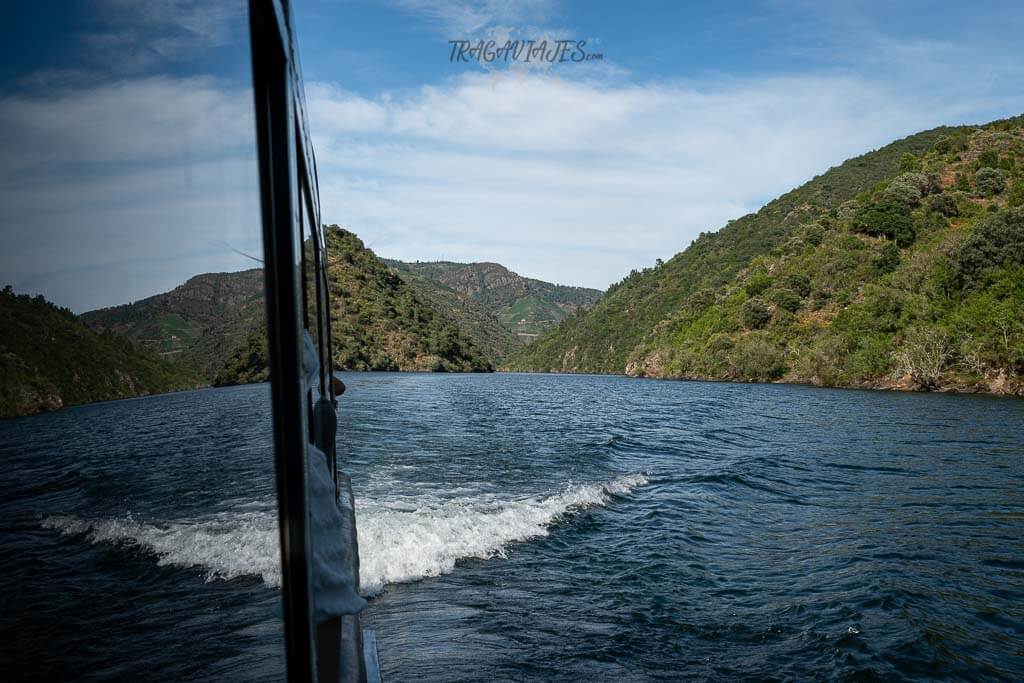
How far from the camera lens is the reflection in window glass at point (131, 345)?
784 mm

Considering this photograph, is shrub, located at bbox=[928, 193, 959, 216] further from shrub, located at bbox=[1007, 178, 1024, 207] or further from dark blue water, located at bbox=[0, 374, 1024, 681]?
dark blue water, located at bbox=[0, 374, 1024, 681]

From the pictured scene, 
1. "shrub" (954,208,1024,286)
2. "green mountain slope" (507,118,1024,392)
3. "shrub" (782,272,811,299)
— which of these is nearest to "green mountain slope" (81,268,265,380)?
"green mountain slope" (507,118,1024,392)

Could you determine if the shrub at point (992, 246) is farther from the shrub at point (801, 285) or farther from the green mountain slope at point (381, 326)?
the green mountain slope at point (381, 326)

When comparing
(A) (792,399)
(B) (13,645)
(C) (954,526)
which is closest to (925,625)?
(C) (954,526)

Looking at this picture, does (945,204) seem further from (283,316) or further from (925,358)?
(283,316)

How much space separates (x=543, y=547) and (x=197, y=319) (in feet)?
26.4

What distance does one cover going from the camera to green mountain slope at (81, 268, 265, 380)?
1101mm

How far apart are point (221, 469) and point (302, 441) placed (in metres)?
0.24

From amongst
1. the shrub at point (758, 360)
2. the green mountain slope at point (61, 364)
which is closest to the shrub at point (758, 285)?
the shrub at point (758, 360)

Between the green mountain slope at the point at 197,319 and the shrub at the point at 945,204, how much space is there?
70.6 meters

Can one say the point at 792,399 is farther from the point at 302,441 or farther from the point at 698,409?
the point at 302,441

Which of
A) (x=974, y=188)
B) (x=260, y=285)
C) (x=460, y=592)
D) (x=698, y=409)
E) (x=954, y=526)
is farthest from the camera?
(x=974, y=188)

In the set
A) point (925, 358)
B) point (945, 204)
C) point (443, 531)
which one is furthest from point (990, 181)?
point (443, 531)

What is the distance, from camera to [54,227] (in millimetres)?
819
